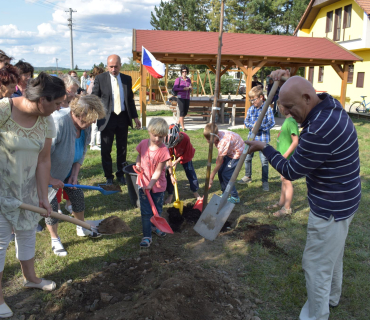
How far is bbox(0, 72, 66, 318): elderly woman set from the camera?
2.29 metres

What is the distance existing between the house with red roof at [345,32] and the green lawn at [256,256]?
17.6 metres

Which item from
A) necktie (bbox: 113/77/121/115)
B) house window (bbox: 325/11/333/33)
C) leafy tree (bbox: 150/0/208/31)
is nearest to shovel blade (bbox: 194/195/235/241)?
necktie (bbox: 113/77/121/115)

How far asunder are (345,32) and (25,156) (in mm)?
25458

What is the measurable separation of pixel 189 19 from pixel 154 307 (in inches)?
1769

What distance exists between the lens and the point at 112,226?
133 inches

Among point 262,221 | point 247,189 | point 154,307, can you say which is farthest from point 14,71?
point 247,189

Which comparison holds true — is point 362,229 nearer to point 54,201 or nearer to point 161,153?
point 161,153

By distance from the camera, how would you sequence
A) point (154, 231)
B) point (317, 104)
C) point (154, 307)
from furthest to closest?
point (154, 231) → point (154, 307) → point (317, 104)

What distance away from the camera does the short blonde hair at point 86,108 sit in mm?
3178

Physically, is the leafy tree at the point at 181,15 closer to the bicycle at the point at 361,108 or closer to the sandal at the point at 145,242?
the bicycle at the point at 361,108

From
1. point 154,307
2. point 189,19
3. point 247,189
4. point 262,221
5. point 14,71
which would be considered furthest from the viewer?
point 189,19

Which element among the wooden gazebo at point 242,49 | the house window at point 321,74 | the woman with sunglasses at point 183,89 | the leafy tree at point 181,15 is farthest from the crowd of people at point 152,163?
the leafy tree at point 181,15

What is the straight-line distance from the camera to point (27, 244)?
2.63 metres

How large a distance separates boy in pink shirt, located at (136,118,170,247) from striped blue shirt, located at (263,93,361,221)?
158 cm
